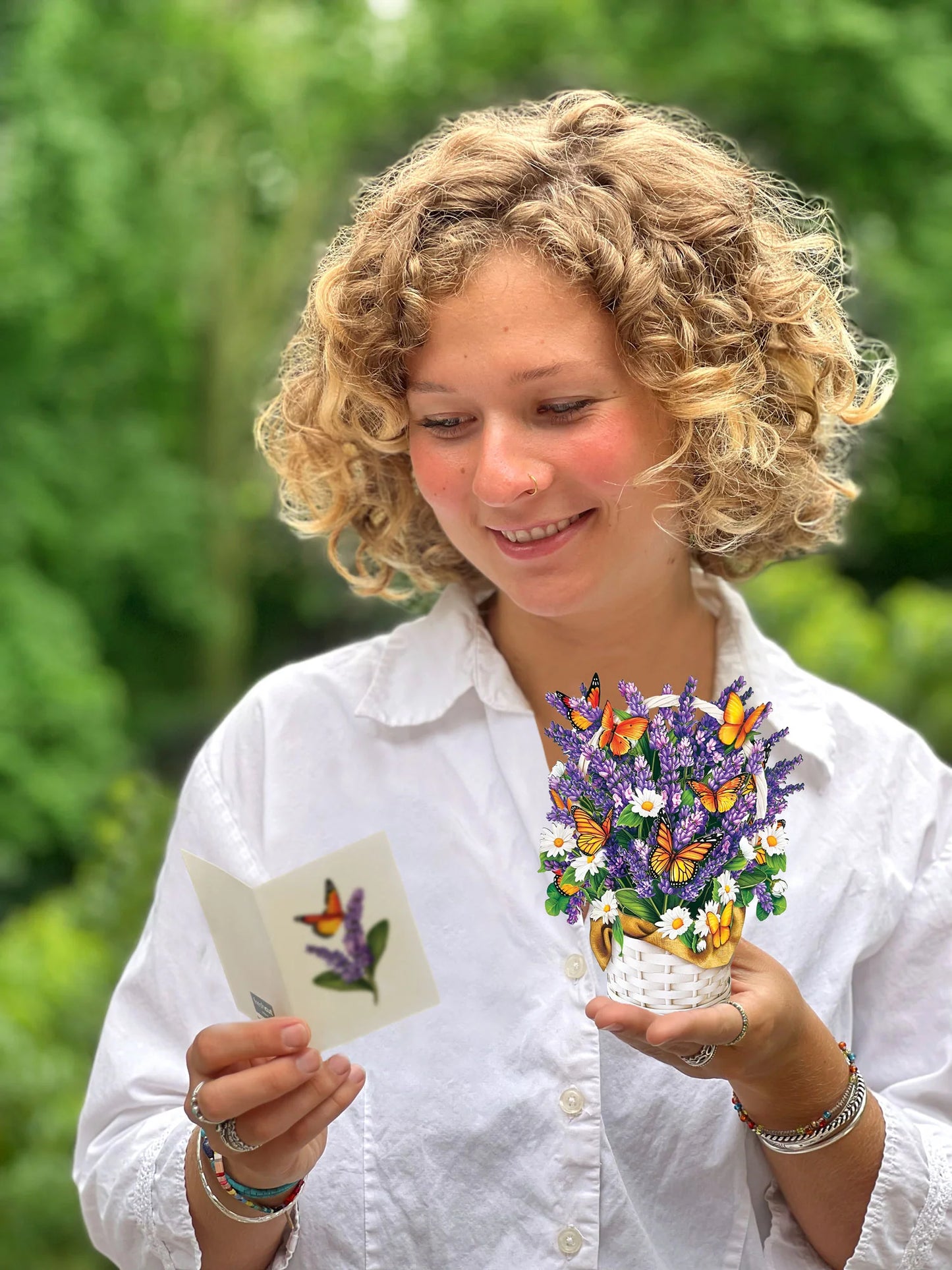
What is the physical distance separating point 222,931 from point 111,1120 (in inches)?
16.7

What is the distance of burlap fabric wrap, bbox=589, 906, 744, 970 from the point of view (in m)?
1.37

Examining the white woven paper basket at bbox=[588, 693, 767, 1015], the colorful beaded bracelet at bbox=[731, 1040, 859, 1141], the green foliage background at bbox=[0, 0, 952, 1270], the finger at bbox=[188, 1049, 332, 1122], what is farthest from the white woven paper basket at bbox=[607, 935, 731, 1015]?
the green foliage background at bbox=[0, 0, 952, 1270]

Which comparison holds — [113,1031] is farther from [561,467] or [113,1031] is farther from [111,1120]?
[561,467]

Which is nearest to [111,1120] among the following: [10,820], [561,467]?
[561,467]

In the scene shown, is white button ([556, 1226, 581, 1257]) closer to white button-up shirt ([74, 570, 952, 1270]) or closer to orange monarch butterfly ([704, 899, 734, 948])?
white button-up shirt ([74, 570, 952, 1270])

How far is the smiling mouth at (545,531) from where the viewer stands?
61.7 inches

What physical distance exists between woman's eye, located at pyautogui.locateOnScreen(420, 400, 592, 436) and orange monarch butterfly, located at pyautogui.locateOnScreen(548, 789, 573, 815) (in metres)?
0.42

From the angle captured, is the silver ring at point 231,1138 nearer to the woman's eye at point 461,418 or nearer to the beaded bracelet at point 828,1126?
the beaded bracelet at point 828,1126

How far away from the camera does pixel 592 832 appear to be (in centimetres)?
142

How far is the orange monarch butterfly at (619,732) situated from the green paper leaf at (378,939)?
0.28m

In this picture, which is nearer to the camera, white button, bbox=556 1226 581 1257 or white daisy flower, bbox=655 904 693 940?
white daisy flower, bbox=655 904 693 940

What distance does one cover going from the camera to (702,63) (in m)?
9.45

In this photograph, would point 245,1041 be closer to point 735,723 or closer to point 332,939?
point 332,939

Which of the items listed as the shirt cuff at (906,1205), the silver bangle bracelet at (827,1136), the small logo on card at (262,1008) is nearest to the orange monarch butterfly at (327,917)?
the small logo on card at (262,1008)
